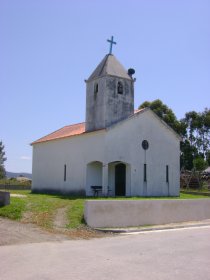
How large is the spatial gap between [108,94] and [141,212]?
11.6 m

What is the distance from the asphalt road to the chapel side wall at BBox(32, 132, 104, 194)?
537 inches

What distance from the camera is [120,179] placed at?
27.2 m

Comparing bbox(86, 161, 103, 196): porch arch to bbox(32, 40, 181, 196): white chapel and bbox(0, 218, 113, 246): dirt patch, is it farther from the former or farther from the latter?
bbox(0, 218, 113, 246): dirt patch

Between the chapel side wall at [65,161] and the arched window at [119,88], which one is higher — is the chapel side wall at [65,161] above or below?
below

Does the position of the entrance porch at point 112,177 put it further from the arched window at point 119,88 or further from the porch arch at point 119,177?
the arched window at point 119,88

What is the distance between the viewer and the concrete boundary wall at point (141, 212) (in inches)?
A: 618

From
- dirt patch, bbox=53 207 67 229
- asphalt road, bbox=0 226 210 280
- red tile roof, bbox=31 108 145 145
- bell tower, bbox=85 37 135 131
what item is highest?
bell tower, bbox=85 37 135 131

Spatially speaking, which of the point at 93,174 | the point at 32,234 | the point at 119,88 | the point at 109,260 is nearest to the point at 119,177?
the point at 93,174

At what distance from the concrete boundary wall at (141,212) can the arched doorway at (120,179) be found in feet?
23.2

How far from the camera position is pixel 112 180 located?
2708 cm

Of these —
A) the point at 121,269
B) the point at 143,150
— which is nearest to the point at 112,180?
the point at 143,150

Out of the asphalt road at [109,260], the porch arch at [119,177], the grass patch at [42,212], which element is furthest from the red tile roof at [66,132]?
the asphalt road at [109,260]

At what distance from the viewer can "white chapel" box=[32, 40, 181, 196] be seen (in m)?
26.0

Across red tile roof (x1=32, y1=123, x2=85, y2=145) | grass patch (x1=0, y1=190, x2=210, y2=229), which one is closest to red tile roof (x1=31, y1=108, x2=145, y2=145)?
red tile roof (x1=32, y1=123, x2=85, y2=145)
